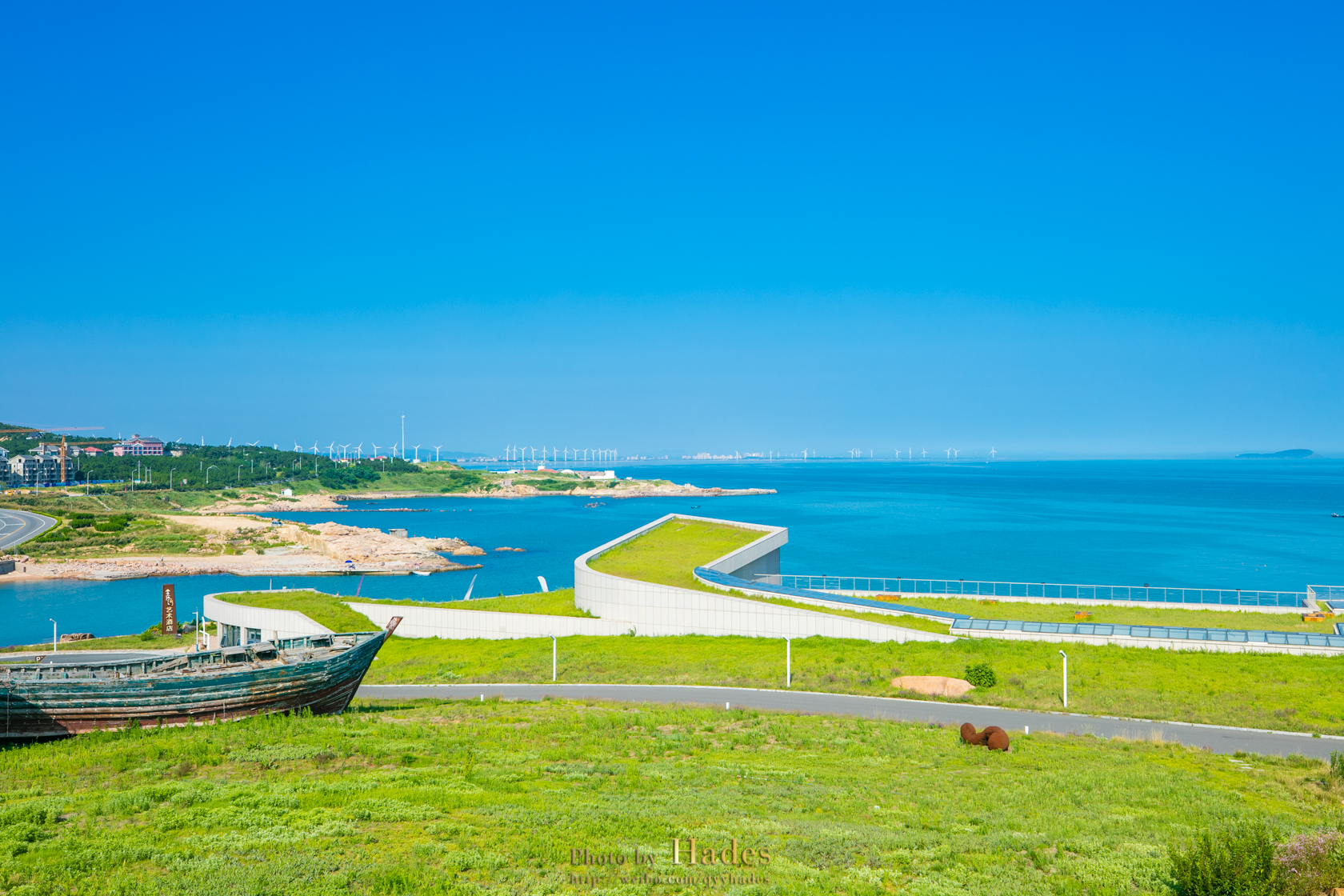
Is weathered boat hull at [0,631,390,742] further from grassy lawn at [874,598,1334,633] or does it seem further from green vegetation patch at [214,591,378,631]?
grassy lawn at [874,598,1334,633]

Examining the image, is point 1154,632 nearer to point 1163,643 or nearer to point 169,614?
point 1163,643

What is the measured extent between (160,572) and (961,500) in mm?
144817

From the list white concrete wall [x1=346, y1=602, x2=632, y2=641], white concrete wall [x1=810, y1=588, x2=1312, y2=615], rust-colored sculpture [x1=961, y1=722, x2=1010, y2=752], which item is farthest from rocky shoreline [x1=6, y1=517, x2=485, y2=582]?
rust-colored sculpture [x1=961, y1=722, x2=1010, y2=752]

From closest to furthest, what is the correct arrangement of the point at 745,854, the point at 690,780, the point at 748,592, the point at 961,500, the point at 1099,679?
the point at 745,854 → the point at 690,780 → the point at 1099,679 → the point at 748,592 → the point at 961,500

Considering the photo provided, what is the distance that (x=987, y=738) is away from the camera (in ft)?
57.2

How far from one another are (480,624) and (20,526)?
109 meters

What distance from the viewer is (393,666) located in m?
32.7

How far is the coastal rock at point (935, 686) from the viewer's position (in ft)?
78.6

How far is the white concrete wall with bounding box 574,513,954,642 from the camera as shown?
31562 mm

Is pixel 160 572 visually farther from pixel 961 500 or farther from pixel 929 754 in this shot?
pixel 961 500

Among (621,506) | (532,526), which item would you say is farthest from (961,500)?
(532,526)

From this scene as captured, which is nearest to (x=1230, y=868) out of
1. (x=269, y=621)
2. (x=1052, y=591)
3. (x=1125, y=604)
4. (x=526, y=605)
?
(x=1125, y=604)

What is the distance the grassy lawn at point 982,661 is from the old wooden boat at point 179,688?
9.31 m

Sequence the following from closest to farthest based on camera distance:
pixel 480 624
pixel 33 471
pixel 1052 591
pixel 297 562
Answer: pixel 480 624 < pixel 1052 591 < pixel 297 562 < pixel 33 471
